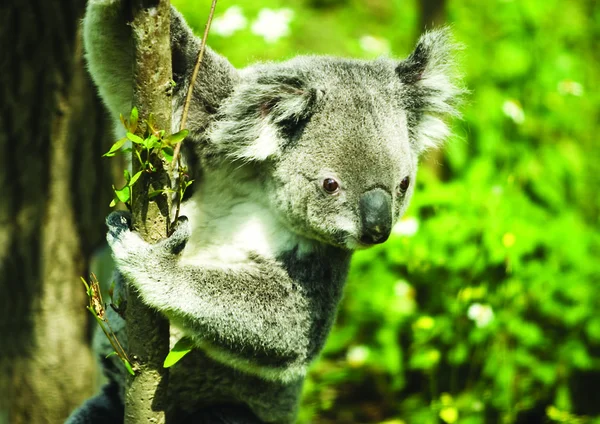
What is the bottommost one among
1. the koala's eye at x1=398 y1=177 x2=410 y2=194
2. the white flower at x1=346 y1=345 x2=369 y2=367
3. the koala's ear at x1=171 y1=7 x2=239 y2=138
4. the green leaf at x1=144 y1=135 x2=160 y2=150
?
the white flower at x1=346 y1=345 x2=369 y2=367

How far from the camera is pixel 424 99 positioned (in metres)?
2.77

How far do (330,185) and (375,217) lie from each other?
0.66 ft

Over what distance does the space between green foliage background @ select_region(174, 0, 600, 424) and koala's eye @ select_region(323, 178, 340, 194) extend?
1167 mm

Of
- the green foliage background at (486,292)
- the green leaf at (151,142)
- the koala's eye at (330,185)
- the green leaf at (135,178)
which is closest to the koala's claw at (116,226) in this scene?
the green leaf at (135,178)

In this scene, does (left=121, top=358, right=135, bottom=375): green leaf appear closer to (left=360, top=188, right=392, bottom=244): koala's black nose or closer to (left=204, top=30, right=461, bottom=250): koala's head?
(left=204, top=30, right=461, bottom=250): koala's head

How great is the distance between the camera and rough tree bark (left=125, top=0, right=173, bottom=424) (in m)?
2.05

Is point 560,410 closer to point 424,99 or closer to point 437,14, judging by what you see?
point 424,99

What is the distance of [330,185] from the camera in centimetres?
246

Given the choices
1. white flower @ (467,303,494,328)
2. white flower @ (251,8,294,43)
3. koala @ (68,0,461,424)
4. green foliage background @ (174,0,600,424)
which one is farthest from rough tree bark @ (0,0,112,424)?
white flower @ (467,303,494,328)

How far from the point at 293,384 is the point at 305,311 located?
605mm

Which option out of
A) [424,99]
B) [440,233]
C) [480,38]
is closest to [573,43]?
[480,38]

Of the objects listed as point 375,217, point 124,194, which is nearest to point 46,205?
point 124,194

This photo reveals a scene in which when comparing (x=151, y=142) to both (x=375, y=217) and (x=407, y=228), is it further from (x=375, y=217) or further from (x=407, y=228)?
(x=407, y=228)

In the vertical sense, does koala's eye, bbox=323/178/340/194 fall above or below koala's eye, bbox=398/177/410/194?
below
